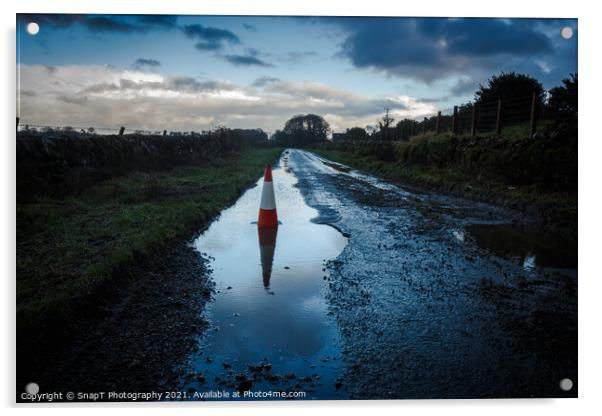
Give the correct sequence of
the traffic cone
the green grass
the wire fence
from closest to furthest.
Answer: the green grass
the traffic cone
the wire fence

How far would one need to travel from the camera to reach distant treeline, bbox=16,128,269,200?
21.9 feet

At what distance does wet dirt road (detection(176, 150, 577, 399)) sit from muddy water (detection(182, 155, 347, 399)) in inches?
0.4

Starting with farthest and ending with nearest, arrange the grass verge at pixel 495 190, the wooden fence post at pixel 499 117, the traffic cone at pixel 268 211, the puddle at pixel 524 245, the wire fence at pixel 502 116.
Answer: the wooden fence post at pixel 499 117 < the wire fence at pixel 502 116 < the grass verge at pixel 495 190 < the traffic cone at pixel 268 211 < the puddle at pixel 524 245

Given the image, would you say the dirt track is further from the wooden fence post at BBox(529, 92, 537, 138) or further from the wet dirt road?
the wooden fence post at BBox(529, 92, 537, 138)

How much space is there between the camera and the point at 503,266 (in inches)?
193

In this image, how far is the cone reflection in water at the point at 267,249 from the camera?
4678 millimetres

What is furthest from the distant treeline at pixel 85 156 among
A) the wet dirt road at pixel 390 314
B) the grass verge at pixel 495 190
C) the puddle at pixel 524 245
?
the puddle at pixel 524 245

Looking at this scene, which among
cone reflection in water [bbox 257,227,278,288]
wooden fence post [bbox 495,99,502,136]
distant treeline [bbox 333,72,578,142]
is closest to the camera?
cone reflection in water [bbox 257,227,278,288]

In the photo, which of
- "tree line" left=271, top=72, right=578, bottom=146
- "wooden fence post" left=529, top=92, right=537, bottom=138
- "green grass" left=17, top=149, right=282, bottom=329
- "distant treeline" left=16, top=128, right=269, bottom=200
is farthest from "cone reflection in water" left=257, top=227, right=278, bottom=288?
"wooden fence post" left=529, top=92, right=537, bottom=138

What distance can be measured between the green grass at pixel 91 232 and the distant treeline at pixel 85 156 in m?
0.37

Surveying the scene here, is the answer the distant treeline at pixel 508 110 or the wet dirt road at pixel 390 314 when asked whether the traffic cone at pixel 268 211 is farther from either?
the distant treeline at pixel 508 110

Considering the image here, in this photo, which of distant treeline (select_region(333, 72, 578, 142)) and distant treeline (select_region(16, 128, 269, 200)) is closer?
distant treeline (select_region(16, 128, 269, 200))

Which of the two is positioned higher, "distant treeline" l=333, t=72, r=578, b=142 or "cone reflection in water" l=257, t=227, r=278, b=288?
"distant treeline" l=333, t=72, r=578, b=142

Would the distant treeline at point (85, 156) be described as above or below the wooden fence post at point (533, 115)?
below
